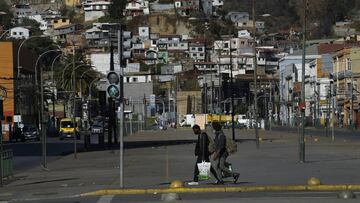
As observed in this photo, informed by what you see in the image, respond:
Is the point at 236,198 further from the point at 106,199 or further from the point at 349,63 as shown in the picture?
the point at 349,63

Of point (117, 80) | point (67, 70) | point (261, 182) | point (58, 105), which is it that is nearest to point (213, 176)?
point (261, 182)

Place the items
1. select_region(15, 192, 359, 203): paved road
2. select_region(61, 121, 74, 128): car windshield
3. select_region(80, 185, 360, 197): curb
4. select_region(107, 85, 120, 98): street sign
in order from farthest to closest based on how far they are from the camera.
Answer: select_region(61, 121, 74, 128): car windshield < select_region(107, 85, 120, 98): street sign < select_region(80, 185, 360, 197): curb < select_region(15, 192, 359, 203): paved road

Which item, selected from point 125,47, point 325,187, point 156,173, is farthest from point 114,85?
point 156,173

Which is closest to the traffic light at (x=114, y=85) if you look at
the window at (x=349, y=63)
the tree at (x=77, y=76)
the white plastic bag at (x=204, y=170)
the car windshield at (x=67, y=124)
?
the white plastic bag at (x=204, y=170)

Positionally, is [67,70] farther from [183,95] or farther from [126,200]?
[126,200]

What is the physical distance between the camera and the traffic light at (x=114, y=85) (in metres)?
25.7

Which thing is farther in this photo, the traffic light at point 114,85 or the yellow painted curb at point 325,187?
the traffic light at point 114,85

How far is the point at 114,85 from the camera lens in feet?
84.5

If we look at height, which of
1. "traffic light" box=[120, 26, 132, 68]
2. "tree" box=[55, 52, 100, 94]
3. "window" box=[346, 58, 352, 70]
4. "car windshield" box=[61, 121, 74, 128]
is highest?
"window" box=[346, 58, 352, 70]

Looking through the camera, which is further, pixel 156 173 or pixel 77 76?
pixel 77 76

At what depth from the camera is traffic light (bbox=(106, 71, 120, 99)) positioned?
2566 centimetres

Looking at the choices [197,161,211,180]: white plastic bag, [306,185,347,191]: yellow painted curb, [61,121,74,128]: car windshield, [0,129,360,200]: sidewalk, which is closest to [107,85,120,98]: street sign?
[0,129,360,200]: sidewalk

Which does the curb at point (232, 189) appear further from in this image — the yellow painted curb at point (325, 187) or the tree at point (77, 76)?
the tree at point (77, 76)

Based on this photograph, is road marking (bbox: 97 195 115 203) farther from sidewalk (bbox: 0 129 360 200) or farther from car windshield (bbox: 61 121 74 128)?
car windshield (bbox: 61 121 74 128)
